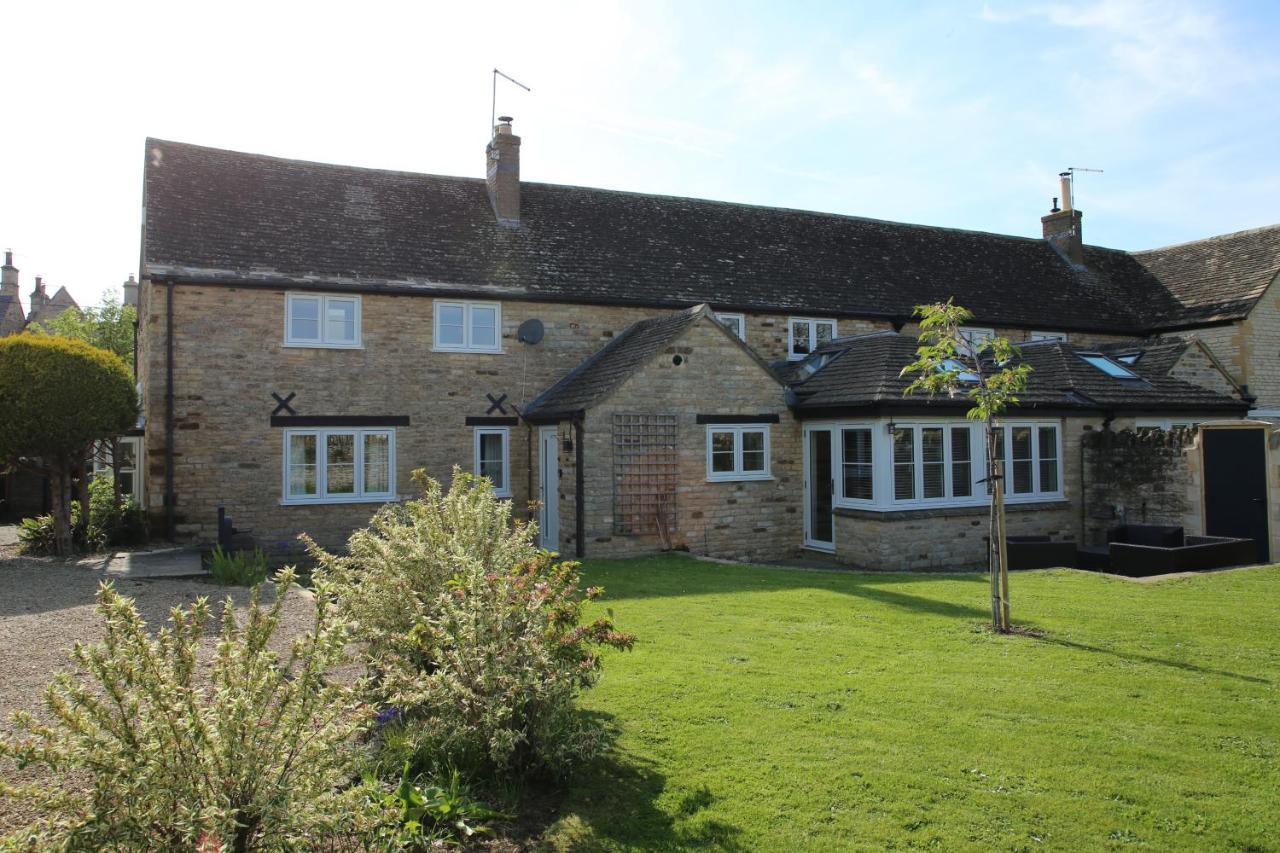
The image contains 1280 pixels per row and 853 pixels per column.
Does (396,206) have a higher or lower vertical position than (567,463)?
higher

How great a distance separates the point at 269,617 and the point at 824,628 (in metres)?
7.07

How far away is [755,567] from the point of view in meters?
15.2

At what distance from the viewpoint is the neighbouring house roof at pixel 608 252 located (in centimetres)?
1802

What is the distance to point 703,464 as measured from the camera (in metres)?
17.3

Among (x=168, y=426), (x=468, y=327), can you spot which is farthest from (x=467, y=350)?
(x=168, y=426)

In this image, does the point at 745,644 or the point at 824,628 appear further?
the point at 824,628

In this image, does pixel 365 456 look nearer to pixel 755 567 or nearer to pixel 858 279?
pixel 755 567

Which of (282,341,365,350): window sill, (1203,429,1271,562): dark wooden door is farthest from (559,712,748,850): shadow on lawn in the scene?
(1203,429,1271,562): dark wooden door

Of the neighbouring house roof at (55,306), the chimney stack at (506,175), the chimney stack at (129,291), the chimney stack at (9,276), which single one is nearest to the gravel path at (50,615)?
the chimney stack at (506,175)

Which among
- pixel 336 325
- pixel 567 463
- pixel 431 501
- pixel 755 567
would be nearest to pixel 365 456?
pixel 336 325

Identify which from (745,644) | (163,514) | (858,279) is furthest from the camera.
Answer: (858,279)

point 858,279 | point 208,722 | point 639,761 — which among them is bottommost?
point 639,761

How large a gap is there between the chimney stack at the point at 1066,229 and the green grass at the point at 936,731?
69.6 feet

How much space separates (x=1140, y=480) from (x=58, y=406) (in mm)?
21174
